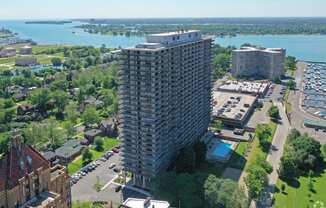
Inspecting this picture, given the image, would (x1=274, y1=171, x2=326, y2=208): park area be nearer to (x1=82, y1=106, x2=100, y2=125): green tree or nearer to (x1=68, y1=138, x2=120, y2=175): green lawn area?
(x1=68, y1=138, x2=120, y2=175): green lawn area

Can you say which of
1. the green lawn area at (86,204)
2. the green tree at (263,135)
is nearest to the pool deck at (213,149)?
the green tree at (263,135)

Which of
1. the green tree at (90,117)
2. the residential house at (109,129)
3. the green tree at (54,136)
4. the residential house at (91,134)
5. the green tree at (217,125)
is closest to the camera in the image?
the green tree at (54,136)

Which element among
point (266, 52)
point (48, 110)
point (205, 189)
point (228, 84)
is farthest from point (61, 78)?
point (205, 189)

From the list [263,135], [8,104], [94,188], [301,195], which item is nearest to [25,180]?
[94,188]

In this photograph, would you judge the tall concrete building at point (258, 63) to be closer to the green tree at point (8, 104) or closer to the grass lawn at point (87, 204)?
the green tree at point (8, 104)

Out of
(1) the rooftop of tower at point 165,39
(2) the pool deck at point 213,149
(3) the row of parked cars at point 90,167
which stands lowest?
(3) the row of parked cars at point 90,167

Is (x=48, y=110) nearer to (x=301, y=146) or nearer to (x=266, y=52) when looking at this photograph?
(x=301, y=146)

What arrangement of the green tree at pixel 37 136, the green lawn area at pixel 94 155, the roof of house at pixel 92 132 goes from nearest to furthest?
1. the green lawn area at pixel 94 155
2. the green tree at pixel 37 136
3. the roof of house at pixel 92 132

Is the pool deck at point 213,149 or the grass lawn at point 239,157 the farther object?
the pool deck at point 213,149
